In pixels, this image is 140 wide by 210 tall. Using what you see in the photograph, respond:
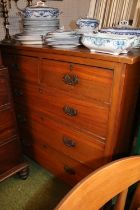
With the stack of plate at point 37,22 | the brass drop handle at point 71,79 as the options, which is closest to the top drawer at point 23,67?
the stack of plate at point 37,22

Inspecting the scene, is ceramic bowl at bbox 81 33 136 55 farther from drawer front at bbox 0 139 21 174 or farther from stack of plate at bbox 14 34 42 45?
drawer front at bbox 0 139 21 174

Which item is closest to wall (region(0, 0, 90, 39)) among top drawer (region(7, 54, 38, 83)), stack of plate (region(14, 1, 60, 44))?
stack of plate (region(14, 1, 60, 44))

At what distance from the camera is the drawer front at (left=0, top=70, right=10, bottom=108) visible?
3.75ft

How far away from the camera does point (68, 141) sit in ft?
4.00

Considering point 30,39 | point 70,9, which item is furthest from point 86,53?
point 70,9

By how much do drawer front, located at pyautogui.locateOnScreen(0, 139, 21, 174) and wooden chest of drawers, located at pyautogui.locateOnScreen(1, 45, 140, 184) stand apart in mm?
166

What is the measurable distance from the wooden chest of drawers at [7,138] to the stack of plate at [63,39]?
324 millimetres

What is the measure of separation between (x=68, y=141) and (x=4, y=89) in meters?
0.49

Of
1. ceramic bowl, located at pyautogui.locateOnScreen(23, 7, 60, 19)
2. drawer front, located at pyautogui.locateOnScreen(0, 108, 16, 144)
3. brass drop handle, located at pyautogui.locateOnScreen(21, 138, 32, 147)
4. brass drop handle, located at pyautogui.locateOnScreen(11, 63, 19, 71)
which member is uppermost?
ceramic bowl, located at pyautogui.locateOnScreen(23, 7, 60, 19)

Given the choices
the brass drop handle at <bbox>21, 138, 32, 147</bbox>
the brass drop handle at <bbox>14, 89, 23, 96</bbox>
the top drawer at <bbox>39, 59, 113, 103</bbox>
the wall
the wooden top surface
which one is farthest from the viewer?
the wall

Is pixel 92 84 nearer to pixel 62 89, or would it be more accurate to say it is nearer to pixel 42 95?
pixel 62 89

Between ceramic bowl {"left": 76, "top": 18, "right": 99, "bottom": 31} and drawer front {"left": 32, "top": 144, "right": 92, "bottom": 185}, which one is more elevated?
ceramic bowl {"left": 76, "top": 18, "right": 99, "bottom": 31}

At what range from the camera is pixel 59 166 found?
4.50ft

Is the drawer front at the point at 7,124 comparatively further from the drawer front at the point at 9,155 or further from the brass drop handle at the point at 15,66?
the brass drop handle at the point at 15,66
